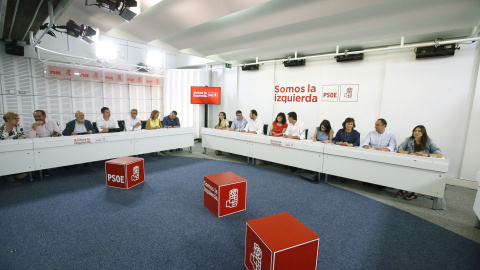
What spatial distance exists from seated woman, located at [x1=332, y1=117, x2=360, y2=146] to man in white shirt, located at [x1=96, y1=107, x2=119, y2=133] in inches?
210

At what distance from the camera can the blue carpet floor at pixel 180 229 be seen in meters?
1.90

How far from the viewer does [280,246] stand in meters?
1.44

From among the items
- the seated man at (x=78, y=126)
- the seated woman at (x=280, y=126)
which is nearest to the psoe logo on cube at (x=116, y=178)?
the seated man at (x=78, y=126)

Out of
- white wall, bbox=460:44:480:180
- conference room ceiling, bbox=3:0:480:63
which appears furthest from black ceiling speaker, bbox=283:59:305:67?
white wall, bbox=460:44:480:180

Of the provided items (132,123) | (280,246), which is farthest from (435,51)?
(132,123)

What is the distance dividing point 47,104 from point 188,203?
18.7 ft

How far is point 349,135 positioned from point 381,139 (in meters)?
0.56

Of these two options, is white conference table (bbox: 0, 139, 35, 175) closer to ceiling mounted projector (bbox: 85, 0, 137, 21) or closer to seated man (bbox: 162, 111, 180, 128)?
ceiling mounted projector (bbox: 85, 0, 137, 21)

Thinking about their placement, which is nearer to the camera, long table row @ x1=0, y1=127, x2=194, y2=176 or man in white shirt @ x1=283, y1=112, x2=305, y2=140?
long table row @ x1=0, y1=127, x2=194, y2=176

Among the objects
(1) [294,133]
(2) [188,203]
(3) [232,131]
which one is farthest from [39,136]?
(1) [294,133]

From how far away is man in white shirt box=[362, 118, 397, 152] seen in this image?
3898mm

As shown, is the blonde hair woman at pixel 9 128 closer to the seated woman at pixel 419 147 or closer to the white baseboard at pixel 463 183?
the seated woman at pixel 419 147

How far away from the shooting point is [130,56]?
7.41 metres

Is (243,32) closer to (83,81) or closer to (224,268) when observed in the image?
(224,268)
